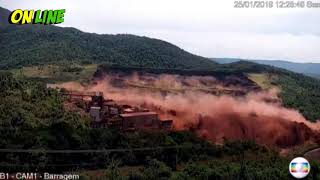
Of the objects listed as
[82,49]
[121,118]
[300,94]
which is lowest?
[121,118]

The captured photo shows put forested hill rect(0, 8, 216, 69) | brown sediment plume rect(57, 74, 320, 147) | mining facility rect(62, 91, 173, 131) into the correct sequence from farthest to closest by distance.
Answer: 1. forested hill rect(0, 8, 216, 69)
2. brown sediment plume rect(57, 74, 320, 147)
3. mining facility rect(62, 91, 173, 131)

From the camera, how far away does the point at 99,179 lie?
49.6 metres

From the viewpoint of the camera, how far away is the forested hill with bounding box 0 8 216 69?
400 ft

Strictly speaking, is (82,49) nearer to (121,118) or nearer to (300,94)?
(300,94)

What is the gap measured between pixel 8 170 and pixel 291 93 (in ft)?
233

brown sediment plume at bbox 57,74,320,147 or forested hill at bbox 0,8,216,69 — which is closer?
brown sediment plume at bbox 57,74,320,147

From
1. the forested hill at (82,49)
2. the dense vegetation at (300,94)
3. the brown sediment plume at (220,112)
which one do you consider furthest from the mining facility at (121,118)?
the forested hill at (82,49)

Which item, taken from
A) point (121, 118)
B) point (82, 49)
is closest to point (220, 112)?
point (121, 118)

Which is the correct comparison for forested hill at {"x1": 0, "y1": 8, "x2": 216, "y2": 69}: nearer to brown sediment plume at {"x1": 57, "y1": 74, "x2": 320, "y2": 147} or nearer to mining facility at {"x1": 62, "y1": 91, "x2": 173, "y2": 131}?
brown sediment plume at {"x1": 57, "y1": 74, "x2": 320, "y2": 147}

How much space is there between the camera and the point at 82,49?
136 m

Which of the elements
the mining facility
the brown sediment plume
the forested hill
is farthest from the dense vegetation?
the mining facility

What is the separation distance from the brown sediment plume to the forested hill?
87.1 feet

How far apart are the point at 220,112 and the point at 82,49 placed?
221 feet

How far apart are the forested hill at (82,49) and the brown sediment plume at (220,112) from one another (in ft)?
87.1
